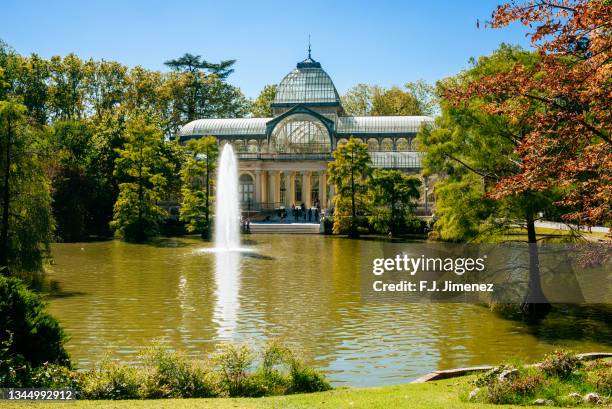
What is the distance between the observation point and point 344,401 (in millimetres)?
11195

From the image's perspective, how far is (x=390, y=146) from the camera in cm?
7900

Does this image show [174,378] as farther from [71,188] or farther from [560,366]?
[71,188]

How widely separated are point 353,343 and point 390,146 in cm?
6241

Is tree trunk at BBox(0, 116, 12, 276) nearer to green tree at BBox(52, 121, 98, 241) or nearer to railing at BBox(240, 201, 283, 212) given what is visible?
green tree at BBox(52, 121, 98, 241)

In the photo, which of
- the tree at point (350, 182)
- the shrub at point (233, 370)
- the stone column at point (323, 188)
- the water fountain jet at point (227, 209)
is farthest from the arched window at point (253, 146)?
the shrub at point (233, 370)

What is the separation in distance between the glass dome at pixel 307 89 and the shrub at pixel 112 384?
226ft

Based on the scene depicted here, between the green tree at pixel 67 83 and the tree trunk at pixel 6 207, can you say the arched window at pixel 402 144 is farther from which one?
the tree trunk at pixel 6 207

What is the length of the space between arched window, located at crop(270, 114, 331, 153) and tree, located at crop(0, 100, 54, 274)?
164ft

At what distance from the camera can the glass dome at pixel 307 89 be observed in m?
80.0

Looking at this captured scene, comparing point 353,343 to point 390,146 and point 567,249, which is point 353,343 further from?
point 390,146

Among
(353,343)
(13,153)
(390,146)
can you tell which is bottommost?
(353,343)

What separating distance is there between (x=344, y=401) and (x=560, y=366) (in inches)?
159

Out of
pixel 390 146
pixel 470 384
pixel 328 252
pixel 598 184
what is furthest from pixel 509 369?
pixel 390 146

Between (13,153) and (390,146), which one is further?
(390,146)
